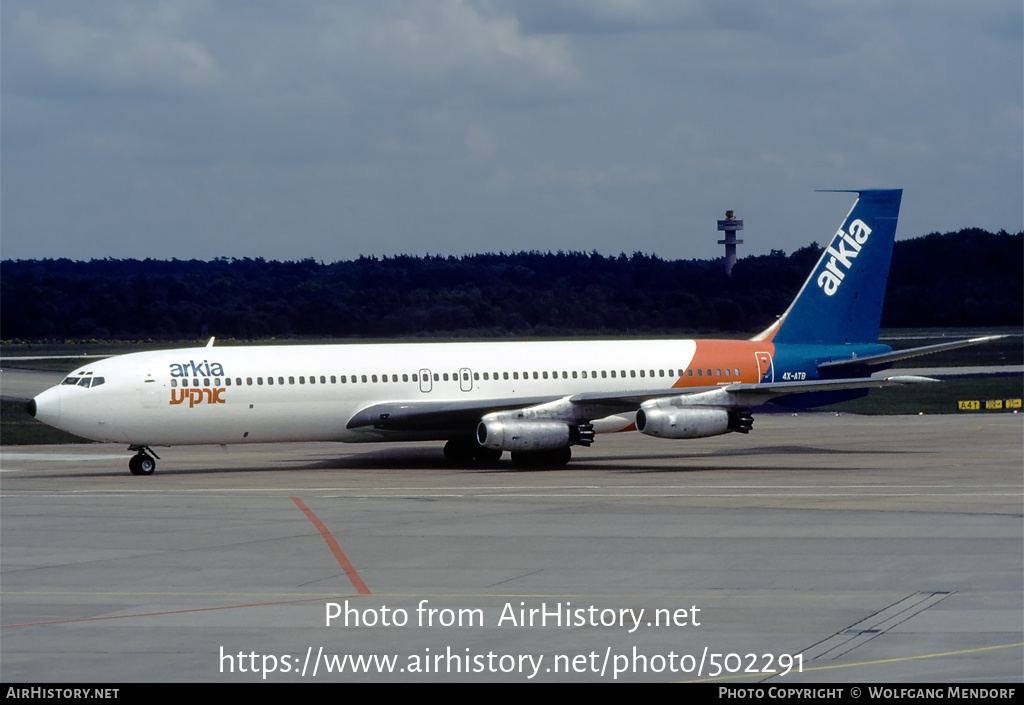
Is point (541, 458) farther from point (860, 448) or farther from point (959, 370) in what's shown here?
point (959, 370)

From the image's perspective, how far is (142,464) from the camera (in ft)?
129

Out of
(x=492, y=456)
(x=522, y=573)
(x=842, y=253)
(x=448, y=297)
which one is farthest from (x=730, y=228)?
(x=522, y=573)

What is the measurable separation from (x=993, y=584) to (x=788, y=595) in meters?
3.14

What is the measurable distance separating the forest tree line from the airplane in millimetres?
33474

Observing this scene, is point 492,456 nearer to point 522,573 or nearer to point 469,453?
point 469,453

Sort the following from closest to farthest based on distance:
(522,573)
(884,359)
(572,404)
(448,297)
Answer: (522,573) < (572,404) < (884,359) < (448,297)

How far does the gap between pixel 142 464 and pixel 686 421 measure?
15.3m

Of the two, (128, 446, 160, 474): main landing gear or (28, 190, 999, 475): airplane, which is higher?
(28, 190, 999, 475): airplane

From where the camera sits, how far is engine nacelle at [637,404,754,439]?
39.6 meters

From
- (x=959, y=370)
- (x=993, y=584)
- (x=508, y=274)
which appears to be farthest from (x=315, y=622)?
(x=959, y=370)

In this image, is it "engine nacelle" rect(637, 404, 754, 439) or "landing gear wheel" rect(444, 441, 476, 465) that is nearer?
"engine nacelle" rect(637, 404, 754, 439)

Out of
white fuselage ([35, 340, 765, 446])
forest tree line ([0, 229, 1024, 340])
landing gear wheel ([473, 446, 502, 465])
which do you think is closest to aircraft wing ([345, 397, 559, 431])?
white fuselage ([35, 340, 765, 446])

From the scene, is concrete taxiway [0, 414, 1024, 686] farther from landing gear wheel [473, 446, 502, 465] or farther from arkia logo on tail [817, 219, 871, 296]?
arkia logo on tail [817, 219, 871, 296]

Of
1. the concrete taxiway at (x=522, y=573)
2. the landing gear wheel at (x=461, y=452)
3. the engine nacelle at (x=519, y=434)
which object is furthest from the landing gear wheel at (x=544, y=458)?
the landing gear wheel at (x=461, y=452)
